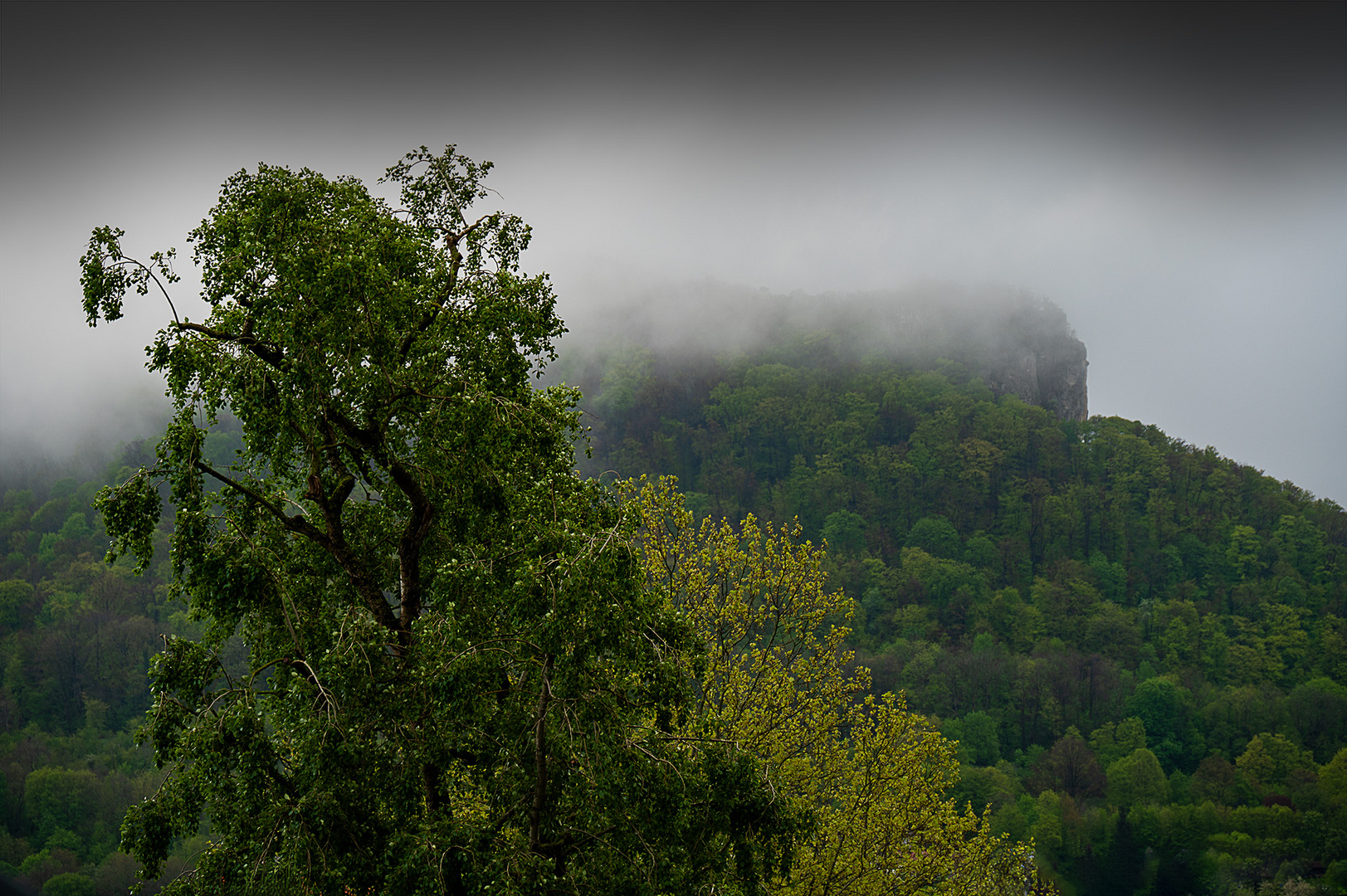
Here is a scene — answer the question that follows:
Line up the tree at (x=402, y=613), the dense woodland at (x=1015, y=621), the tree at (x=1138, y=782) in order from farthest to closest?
the tree at (x=1138, y=782) < the dense woodland at (x=1015, y=621) < the tree at (x=402, y=613)

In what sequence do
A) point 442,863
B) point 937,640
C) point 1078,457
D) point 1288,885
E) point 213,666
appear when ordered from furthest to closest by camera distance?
point 1078,457, point 937,640, point 1288,885, point 213,666, point 442,863

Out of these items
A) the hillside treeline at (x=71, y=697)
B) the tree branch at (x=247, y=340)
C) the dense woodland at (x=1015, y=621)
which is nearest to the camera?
the tree branch at (x=247, y=340)

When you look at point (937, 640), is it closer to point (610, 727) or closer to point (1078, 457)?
point (1078, 457)

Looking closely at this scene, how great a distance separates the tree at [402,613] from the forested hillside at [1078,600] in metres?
79.4

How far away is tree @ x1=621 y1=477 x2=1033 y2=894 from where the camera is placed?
16.8 m

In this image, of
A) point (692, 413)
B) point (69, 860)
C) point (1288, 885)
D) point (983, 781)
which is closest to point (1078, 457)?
point (692, 413)

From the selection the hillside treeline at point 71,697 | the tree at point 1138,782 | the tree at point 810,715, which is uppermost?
the tree at point 810,715

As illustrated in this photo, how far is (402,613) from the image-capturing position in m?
12.3

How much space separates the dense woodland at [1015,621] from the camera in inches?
3248

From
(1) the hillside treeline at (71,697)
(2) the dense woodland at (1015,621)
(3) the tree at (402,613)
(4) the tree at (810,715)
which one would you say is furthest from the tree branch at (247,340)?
(1) the hillside treeline at (71,697)

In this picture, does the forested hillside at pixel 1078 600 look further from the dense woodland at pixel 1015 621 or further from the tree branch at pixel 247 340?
the tree branch at pixel 247 340

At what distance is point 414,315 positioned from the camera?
11.4m

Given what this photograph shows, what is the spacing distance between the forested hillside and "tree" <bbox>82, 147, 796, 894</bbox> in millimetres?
79393

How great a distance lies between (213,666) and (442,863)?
3950 mm
